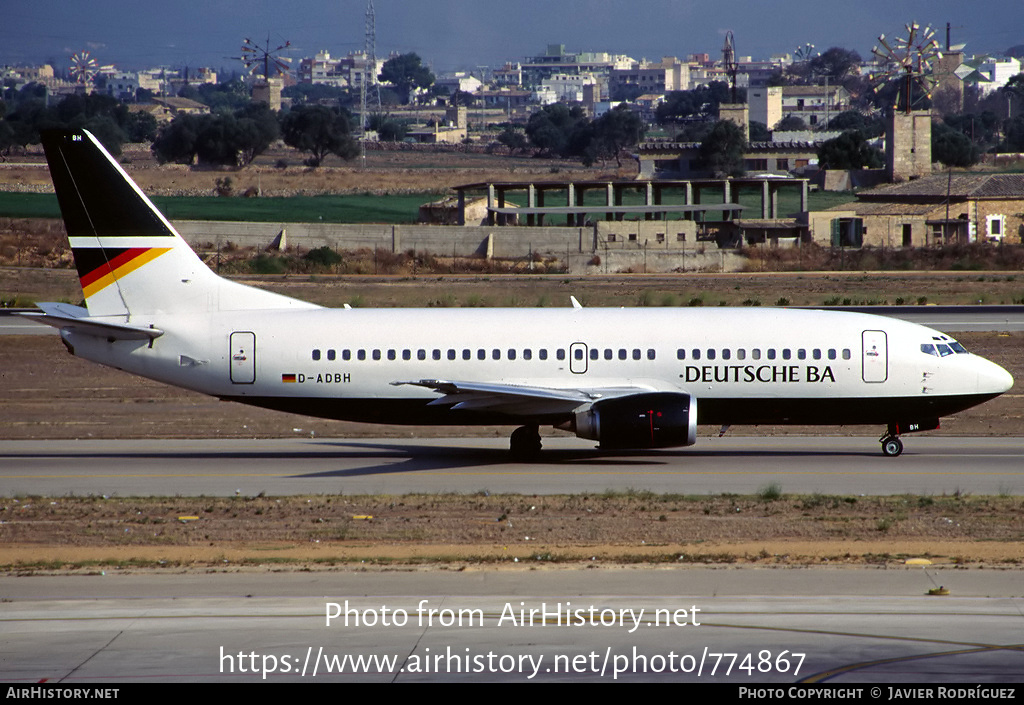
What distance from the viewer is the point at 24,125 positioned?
7333 inches

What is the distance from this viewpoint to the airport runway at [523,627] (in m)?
15.0

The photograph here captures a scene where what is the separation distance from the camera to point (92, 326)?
98.9 ft

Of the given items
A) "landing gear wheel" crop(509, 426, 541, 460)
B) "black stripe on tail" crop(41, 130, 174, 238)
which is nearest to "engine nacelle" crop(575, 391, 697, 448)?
"landing gear wheel" crop(509, 426, 541, 460)

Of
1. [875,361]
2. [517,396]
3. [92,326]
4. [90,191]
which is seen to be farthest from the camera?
[90,191]

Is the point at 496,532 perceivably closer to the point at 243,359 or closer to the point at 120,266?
the point at 243,359

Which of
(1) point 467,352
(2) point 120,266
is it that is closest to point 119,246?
(2) point 120,266

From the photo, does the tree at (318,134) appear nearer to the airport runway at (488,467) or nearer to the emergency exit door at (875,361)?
the airport runway at (488,467)

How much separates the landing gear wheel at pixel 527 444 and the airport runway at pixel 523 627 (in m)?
11.4

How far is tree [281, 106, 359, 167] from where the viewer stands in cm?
19025

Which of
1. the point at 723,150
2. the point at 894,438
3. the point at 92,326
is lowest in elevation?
the point at 894,438

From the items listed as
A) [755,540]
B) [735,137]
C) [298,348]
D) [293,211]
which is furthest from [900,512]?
[735,137]

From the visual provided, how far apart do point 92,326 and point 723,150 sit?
133m

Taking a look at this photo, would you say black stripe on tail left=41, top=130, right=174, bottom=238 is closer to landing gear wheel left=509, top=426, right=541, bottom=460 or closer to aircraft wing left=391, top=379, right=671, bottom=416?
aircraft wing left=391, top=379, right=671, bottom=416

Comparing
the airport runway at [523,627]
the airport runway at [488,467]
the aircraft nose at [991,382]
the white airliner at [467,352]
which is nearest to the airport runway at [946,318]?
the airport runway at [488,467]
